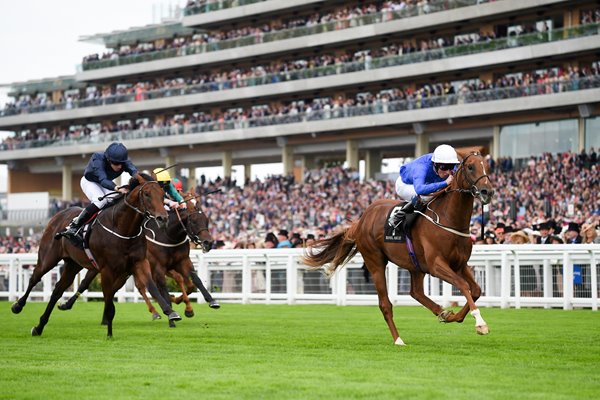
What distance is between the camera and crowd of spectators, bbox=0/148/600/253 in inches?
922

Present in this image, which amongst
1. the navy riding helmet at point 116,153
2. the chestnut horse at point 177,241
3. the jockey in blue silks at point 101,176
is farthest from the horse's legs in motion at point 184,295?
the navy riding helmet at point 116,153

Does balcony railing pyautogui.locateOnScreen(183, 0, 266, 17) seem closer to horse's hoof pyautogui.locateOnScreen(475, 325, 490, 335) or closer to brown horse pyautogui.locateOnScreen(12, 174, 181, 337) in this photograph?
brown horse pyautogui.locateOnScreen(12, 174, 181, 337)

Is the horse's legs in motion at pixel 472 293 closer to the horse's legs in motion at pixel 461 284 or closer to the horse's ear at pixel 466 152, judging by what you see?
the horse's legs in motion at pixel 461 284

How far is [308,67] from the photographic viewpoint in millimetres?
54031

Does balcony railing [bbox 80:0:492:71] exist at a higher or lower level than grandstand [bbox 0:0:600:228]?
higher

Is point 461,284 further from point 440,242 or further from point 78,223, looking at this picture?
point 78,223

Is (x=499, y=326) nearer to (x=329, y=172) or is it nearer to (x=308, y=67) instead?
(x=329, y=172)

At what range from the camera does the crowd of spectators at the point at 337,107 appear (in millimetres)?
42438

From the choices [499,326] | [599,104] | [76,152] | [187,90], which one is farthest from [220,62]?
[499,326]

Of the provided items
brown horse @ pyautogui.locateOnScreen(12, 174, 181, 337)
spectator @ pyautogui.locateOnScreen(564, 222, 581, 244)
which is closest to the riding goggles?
brown horse @ pyautogui.locateOnScreen(12, 174, 181, 337)

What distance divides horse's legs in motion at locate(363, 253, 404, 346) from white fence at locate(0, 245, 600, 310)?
12.4 ft

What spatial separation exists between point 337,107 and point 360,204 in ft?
40.9

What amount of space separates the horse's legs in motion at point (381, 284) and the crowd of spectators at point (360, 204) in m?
7.53

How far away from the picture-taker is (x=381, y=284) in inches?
429
